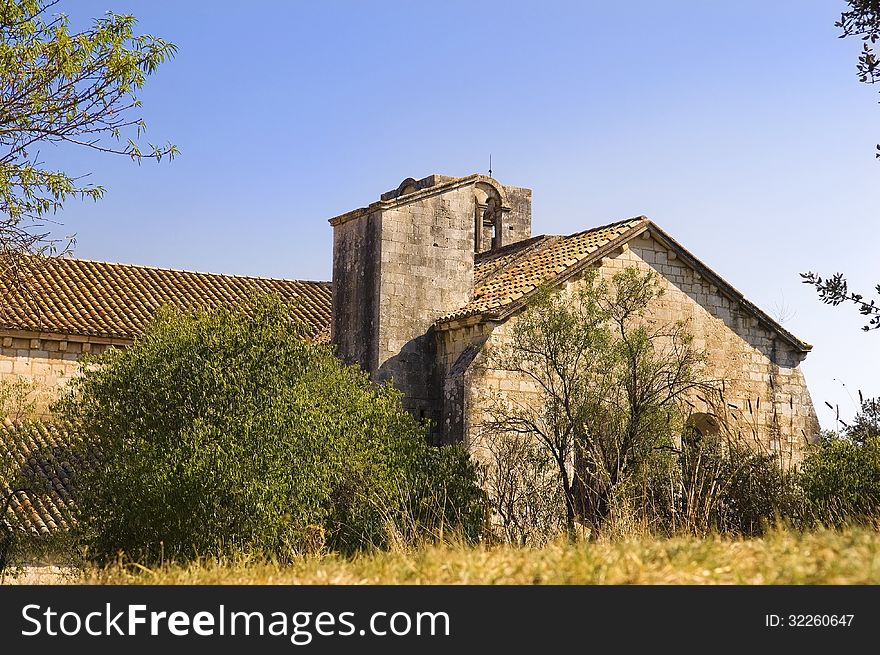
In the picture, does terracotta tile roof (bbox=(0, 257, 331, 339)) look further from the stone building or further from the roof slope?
the roof slope

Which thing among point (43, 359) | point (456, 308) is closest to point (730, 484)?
point (456, 308)

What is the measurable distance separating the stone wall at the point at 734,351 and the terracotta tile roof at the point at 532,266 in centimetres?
41

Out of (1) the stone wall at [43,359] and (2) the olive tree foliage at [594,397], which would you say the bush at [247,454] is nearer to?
(2) the olive tree foliage at [594,397]

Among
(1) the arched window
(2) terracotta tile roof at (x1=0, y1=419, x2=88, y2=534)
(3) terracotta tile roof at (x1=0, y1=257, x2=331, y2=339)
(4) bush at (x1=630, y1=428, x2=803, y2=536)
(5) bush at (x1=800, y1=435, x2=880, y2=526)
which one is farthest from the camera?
(1) the arched window

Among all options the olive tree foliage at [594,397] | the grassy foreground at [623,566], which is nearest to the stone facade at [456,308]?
the olive tree foliage at [594,397]

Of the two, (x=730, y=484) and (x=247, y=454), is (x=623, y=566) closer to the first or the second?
(x=247, y=454)

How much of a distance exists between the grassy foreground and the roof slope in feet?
34.9

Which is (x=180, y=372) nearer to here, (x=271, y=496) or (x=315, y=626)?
(x=271, y=496)

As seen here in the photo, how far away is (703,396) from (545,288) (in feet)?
16.2

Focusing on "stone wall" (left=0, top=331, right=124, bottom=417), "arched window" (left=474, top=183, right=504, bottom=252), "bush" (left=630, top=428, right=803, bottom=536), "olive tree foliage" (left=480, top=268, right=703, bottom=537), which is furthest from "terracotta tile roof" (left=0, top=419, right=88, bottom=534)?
"arched window" (left=474, top=183, right=504, bottom=252)

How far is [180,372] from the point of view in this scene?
15984 millimetres

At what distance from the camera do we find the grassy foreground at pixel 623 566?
7.02 meters

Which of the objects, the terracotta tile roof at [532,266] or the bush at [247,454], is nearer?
the bush at [247,454]

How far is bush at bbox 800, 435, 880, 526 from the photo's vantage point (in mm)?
17031
